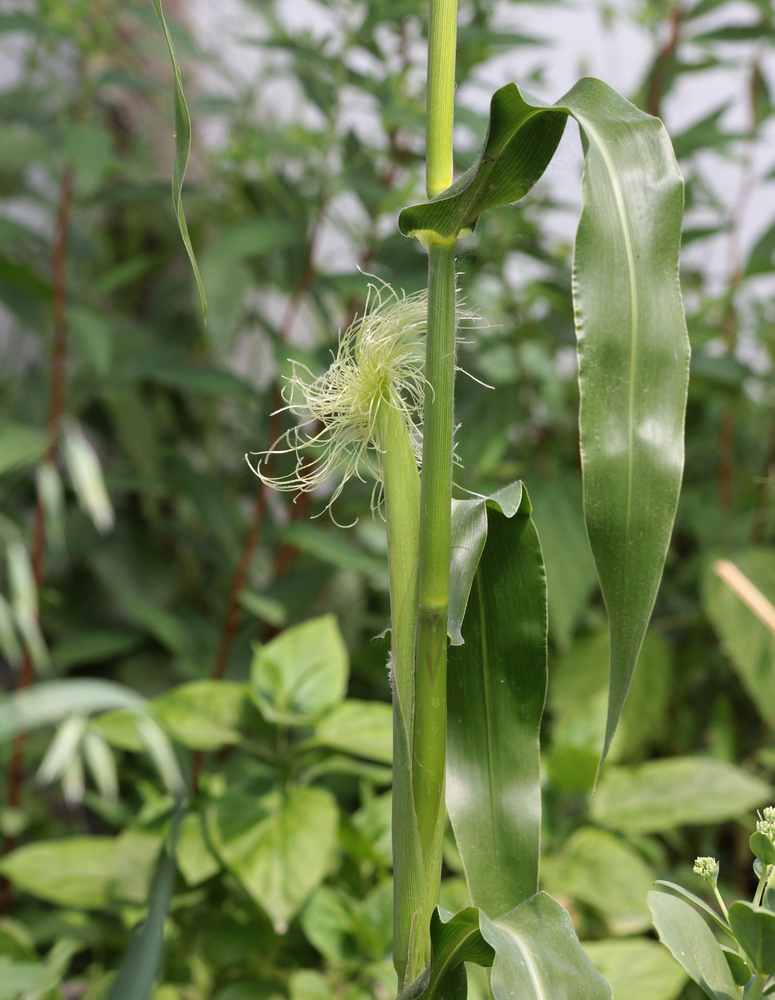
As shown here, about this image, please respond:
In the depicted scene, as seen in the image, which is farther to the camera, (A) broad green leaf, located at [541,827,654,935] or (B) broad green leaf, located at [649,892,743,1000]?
(A) broad green leaf, located at [541,827,654,935]

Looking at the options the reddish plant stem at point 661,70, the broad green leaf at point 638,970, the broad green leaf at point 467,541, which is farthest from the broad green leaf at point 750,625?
the broad green leaf at point 467,541

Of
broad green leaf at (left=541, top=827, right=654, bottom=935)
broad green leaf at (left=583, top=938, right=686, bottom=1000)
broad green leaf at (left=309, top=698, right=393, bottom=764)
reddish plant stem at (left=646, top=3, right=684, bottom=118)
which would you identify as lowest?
broad green leaf at (left=541, top=827, right=654, bottom=935)

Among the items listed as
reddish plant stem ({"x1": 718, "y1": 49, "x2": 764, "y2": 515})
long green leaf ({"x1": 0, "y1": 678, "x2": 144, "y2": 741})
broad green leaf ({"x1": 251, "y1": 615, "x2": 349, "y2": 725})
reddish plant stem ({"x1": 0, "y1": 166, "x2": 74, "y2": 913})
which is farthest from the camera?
reddish plant stem ({"x1": 718, "y1": 49, "x2": 764, "y2": 515})

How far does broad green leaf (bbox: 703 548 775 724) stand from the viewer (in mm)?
774

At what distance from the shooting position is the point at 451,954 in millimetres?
255

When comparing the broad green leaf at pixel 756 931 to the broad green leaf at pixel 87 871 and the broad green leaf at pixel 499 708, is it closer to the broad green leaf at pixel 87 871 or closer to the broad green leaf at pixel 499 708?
the broad green leaf at pixel 499 708

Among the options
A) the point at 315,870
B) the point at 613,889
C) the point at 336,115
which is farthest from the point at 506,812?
the point at 336,115

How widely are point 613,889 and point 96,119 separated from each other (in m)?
0.88

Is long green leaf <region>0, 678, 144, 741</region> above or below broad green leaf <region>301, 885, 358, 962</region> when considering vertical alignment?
above

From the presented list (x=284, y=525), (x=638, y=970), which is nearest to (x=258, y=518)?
(x=284, y=525)

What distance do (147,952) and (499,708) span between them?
13 cm

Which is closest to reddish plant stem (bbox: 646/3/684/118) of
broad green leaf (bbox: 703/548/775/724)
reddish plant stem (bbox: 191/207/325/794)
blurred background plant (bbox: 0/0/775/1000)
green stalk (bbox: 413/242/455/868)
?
blurred background plant (bbox: 0/0/775/1000)

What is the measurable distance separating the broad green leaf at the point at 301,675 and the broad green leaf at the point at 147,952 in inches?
12.8

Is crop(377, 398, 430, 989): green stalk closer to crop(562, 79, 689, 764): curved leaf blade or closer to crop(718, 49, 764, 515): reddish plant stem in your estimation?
crop(562, 79, 689, 764): curved leaf blade
